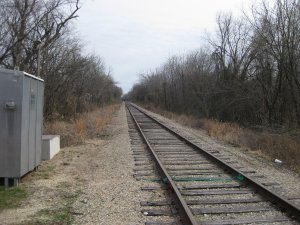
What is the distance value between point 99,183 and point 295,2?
616 inches

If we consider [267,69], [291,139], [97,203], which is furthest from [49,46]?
[97,203]

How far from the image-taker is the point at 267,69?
2489cm

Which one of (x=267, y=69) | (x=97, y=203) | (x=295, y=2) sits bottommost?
(x=97, y=203)

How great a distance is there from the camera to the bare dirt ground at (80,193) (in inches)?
263

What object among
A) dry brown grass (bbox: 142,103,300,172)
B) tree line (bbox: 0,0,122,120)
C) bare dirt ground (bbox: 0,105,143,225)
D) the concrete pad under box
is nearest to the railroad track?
bare dirt ground (bbox: 0,105,143,225)

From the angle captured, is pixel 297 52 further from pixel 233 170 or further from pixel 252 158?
pixel 233 170

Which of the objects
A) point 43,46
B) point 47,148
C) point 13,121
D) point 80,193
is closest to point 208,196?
point 80,193

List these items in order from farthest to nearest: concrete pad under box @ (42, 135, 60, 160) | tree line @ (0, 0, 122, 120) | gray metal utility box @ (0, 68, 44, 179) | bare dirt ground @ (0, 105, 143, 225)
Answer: tree line @ (0, 0, 122, 120) < concrete pad under box @ (42, 135, 60, 160) < gray metal utility box @ (0, 68, 44, 179) < bare dirt ground @ (0, 105, 143, 225)

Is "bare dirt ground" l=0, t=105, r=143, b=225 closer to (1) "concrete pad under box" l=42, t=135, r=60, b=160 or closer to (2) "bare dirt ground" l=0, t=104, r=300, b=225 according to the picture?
(2) "bare dirt ground" l=0, t=104, r=300, b=225

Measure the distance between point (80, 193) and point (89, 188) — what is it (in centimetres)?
47

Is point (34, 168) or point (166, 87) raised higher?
point (166, 87)

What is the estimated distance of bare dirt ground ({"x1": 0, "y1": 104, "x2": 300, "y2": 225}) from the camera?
6730 millimetres

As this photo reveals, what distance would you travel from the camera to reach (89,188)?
8.82 m

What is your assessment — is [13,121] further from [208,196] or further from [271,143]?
[271,143]
